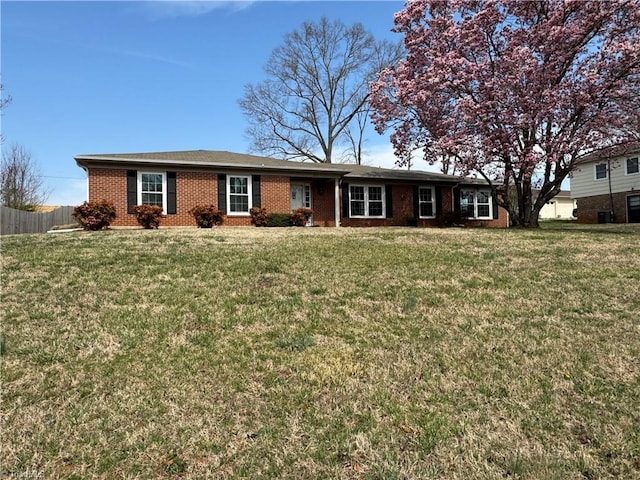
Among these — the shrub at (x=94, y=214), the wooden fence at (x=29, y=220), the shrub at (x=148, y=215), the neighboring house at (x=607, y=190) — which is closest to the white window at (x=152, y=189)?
the shrub at (x=148, y=215)

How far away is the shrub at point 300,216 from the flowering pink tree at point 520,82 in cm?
518

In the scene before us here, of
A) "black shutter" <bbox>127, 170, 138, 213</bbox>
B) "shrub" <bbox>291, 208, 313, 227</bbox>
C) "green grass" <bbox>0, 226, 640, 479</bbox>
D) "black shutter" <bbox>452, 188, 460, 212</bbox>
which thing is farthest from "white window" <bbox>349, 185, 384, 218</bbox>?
"green grass" <bbox>0, 226, 640, 479</bbox>

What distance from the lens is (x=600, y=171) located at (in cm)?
2803

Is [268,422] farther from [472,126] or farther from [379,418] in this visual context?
[472,126]

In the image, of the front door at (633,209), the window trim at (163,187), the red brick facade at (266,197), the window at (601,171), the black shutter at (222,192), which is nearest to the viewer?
the red brick facade at (266,197)

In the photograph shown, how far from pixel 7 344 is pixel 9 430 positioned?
1.54m

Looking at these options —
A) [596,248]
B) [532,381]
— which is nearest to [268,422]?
[532,381]

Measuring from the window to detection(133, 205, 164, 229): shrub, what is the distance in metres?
25.6

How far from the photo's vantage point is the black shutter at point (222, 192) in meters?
17.2

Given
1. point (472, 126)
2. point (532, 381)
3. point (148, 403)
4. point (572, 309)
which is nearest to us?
point (148, 403)

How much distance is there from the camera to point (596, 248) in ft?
33.0

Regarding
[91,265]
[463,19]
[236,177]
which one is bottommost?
[91,265]

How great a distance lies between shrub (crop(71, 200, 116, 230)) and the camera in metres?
14.1

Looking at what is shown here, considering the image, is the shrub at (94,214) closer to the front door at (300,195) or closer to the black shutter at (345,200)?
the front door at (300,195)
